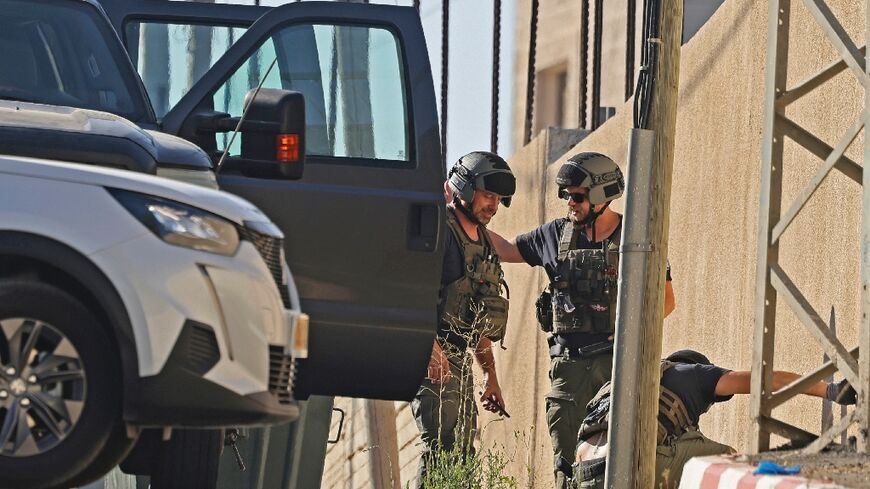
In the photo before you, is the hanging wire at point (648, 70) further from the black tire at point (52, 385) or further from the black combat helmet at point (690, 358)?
the black tire at point (52, 385)

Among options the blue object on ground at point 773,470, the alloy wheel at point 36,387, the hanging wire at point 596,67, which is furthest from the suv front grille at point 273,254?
the hanging wire at point 596,67

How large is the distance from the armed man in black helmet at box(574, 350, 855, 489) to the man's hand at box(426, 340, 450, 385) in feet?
3.83

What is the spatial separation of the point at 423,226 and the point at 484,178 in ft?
6.98

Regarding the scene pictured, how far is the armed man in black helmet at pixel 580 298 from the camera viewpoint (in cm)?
959

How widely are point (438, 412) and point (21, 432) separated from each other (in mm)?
4158

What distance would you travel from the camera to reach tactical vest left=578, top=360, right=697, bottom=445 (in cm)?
859

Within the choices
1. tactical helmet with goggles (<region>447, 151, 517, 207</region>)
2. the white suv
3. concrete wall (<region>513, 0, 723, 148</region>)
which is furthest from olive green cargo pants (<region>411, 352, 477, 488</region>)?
concrete wall (<region>513, 0, 723, 148</region>)

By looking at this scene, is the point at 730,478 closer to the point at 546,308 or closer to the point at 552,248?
the point at 546,308

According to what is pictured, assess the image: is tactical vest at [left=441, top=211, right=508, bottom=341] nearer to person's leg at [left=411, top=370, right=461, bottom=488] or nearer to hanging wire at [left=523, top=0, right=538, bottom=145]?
person's leg at [left=411, top=370, right=461, bottom=488]

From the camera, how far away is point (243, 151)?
24.4 ft

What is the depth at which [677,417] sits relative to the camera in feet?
28.3

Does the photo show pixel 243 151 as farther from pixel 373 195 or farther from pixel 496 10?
pixel 496 10

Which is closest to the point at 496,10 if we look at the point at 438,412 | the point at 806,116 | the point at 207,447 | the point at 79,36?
the point at 438,412

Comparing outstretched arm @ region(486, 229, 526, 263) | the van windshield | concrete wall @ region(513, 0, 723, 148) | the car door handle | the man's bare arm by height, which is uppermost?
concrete wall @ region(513, 0, 723, 148)
